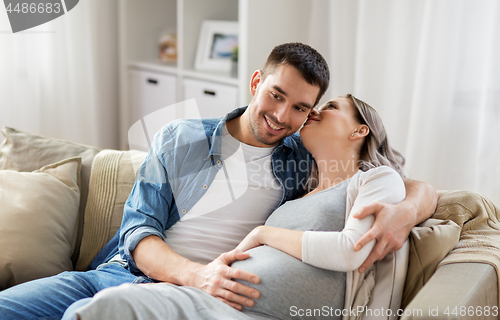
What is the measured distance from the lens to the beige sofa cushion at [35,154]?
1753mm

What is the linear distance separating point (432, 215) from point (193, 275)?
0.73 meters

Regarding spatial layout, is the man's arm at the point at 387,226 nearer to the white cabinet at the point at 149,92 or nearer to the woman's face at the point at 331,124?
the woman's face at the point at 331,124

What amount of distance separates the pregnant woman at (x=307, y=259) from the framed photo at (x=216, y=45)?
1.57m

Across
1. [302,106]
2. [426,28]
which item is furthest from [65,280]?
[426,28]

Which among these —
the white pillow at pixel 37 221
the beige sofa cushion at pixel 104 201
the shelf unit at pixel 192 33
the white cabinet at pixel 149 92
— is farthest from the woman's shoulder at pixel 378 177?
the white cabinet at pixel 149 92

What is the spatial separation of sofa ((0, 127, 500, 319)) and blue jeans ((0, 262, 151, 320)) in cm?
20

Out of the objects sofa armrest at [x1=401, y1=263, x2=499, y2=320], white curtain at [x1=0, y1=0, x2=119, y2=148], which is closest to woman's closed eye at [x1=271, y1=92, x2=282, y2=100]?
sofa armrest at [x1=401, y1=263, x2=499, y2=320]

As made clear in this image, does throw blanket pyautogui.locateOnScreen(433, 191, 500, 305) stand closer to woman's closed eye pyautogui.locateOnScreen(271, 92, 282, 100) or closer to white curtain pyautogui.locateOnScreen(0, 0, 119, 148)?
woman's closed eye pyautogui.locateOnScreen(271, 92, 282, 100)

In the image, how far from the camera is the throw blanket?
1.20m

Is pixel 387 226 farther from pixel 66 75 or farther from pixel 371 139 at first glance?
pixel 66 75

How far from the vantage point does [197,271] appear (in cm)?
126

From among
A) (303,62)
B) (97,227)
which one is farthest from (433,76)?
(97,227)

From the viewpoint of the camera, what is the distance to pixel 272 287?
116 cm

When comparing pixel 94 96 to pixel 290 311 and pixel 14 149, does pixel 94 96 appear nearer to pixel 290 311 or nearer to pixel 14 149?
pixel 14 149
